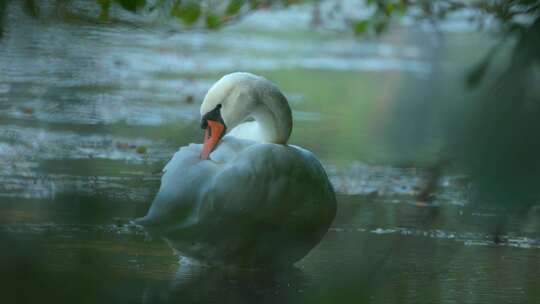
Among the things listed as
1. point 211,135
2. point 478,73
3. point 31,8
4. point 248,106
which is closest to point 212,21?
point 248,106

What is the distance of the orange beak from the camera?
3189 millimetres

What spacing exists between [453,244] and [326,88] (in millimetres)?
5300

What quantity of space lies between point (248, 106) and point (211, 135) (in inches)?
8.7

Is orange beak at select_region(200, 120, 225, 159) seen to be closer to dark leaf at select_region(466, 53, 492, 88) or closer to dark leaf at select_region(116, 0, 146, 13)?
dark leaf at select_region(116, 0, 146, 13)

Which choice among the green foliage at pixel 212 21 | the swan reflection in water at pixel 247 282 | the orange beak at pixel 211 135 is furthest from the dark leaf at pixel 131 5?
the green foliage at pixel 212 21

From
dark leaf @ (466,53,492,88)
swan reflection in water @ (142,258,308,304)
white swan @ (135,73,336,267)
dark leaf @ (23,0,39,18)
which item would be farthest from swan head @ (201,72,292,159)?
dark leaf @ (23,0,39,18)

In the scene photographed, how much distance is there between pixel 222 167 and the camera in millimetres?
3055

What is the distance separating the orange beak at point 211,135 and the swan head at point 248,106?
0.5 inches

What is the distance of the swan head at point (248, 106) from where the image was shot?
349 centimetres

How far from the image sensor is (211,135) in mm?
3355

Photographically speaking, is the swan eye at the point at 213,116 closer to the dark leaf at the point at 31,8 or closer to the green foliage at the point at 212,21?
the green foliage at the point at 212,21

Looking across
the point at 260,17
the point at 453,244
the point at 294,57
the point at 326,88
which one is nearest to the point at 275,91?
the point at 453,244

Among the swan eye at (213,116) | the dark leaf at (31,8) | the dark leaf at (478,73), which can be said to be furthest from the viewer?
the swan eye at (213,116)

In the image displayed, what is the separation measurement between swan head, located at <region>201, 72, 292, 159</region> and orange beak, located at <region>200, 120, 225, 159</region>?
0.04 ft
